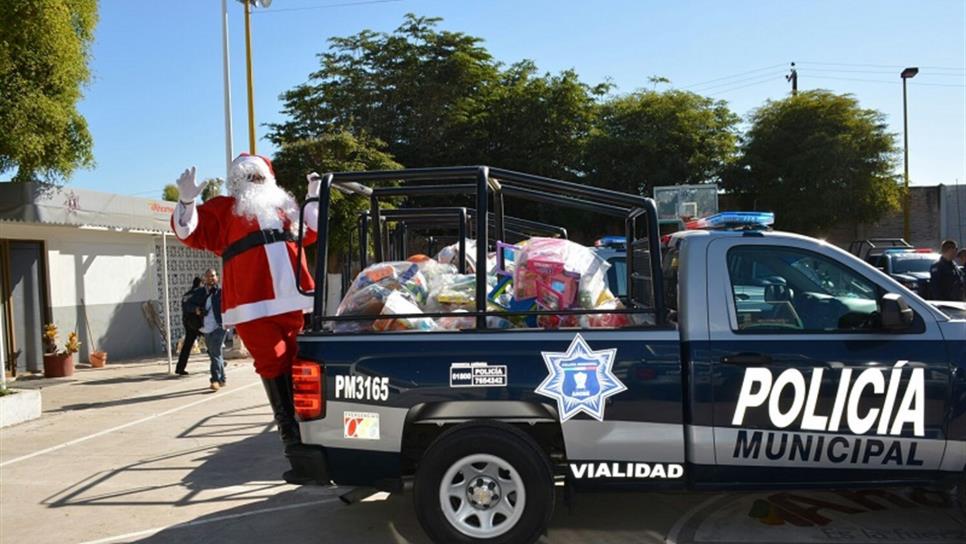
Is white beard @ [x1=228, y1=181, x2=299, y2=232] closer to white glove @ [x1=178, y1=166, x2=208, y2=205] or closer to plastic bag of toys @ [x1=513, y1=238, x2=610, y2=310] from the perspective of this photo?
white glove @ [x1=178, y1=166, x2=208, y2=205]

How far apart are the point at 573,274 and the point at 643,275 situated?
1003 mm

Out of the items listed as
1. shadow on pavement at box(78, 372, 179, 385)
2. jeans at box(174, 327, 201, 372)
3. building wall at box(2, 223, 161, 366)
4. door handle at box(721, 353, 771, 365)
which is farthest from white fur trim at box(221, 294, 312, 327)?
building wall at box(2, 223, 161, 366)

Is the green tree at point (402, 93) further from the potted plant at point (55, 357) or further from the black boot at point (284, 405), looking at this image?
the black boot at point (284, 405)

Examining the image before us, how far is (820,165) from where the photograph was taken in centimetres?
2891

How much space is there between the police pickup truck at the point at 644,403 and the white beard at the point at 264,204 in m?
1.47

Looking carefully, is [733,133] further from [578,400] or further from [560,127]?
[578,400]

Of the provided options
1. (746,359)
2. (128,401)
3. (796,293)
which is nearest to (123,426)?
(128,401)

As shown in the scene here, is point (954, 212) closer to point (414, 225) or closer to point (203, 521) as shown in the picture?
point (414, 225)

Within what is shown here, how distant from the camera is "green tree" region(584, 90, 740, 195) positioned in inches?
1167

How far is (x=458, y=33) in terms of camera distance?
109ft

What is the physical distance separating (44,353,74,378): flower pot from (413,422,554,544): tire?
11.1 metres

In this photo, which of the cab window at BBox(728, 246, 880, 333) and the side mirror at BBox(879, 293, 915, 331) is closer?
the side mirror at BBox(879, 293, 915, 331)

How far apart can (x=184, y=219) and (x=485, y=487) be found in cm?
284

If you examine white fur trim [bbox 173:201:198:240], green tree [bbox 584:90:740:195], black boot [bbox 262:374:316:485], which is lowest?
black boot [bbox 262:374:316:485]
